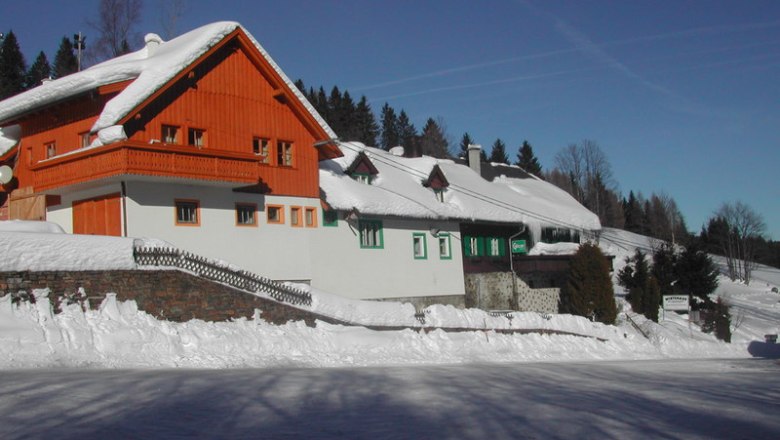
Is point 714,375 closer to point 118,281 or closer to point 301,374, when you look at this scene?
point 301,374

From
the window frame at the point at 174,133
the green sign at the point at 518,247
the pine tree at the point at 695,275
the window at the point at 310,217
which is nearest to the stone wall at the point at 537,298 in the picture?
the green sign at the point at 518,247

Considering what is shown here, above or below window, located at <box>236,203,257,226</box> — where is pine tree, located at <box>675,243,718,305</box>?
below

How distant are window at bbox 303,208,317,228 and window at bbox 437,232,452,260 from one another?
7555mm

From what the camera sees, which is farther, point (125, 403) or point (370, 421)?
point (125, 403)

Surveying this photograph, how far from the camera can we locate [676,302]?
36531 millimetres

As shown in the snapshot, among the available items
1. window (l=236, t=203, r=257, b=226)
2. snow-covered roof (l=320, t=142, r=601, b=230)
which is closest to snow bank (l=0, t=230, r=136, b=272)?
A: window (l=236, t=203, r=257, b=226)

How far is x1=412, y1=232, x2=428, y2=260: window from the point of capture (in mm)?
33656

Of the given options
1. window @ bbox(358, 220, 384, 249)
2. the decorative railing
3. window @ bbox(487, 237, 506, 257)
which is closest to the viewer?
the decorative railing

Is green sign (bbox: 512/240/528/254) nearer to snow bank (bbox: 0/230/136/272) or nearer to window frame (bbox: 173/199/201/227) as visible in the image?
window frame (bbox: 173/199/201/227)

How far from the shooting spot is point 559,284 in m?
39.8

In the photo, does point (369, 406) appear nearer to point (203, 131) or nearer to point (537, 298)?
point (203, 131)

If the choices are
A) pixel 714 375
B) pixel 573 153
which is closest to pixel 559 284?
pixel 714 375

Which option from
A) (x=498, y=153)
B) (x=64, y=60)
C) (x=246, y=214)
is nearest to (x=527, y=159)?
(x=498, y=153)

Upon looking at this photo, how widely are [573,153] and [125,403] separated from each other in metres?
84.0
